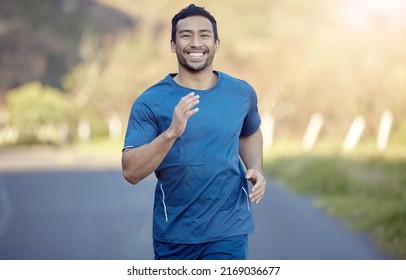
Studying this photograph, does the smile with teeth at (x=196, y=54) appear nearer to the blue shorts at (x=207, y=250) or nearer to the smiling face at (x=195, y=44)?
the smiling face at (x=195, y=44)

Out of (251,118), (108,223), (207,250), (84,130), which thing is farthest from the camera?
(84,130)

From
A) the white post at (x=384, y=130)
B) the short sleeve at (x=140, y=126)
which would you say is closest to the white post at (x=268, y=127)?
the white post at (x=384, y=130)

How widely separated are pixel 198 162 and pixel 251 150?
0.29 m

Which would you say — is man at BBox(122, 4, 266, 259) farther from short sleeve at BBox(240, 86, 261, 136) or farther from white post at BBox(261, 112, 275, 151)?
white post at BBox(261, 112, 275, 151)

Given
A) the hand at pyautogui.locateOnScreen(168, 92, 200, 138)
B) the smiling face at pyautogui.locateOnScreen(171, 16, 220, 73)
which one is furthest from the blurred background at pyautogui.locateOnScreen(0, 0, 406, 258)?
the hand at pyautogui.locateOnScreen(168, 92, 200, 138)

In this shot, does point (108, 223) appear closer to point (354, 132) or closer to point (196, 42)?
point (354, 132)

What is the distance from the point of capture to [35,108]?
627cm

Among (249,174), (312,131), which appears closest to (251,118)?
(249,174)

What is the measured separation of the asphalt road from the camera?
5.34 metres

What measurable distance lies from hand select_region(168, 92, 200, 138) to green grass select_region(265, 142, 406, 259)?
8.60ft

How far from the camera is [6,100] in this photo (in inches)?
250

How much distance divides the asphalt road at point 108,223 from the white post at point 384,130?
561mm

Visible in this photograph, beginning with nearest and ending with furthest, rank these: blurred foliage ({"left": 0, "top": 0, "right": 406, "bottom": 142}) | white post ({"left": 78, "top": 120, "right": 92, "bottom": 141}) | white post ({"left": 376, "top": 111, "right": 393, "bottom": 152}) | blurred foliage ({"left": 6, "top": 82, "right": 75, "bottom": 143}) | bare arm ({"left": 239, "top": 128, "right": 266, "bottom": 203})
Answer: bare arm ({"left": 239, "top": 128, "right": 266, "bottom": 203}), white post ({"left": 376, "top": 111, "right": 393, "bottom": 152}), blurred foliage ({"left": 0, "top": 0, "right": 406, "bottom": 142}), blurred foliage ({"left": 6, "top": 82, "right": 75, "bottom": 143}), white post ({"left": 78, "top": 120, "right": 92, "bottom": 141})
